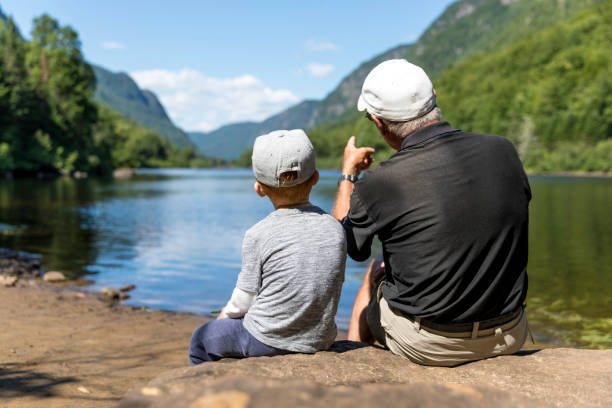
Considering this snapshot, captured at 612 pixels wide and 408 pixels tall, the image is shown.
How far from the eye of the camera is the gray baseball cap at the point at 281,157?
2.61 metres

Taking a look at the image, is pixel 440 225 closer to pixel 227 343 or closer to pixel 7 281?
pixel 227 343

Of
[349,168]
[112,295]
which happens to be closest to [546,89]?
[112,295]

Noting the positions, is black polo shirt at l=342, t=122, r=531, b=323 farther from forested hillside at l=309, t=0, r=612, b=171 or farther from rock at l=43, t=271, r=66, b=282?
forested hillside at l=309, t=0, r=612, b=171

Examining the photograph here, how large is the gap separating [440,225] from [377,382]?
848mm

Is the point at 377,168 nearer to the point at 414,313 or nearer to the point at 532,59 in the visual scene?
the point at 414,313

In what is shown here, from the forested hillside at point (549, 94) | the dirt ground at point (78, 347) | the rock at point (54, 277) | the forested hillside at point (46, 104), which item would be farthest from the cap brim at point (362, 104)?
the forested hillside at point (549, 94)

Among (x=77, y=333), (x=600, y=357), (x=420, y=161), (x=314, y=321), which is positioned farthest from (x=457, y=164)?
(x=77, y=333)

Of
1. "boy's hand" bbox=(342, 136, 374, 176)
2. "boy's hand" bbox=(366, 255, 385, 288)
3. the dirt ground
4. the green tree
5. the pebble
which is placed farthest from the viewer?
the green tree

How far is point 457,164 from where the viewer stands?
8.27ft

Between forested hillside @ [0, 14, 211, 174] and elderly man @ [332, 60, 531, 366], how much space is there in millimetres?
60146

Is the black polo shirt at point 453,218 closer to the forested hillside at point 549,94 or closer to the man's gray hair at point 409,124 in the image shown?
the man's gray hair at point 409,124

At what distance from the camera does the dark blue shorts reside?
9.20ft

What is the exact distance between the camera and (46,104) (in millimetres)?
65250

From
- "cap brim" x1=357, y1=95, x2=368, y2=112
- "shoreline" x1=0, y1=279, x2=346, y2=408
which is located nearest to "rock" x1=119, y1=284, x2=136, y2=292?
"shoreline" x1=0, y1=279, x2=346, y2=408
